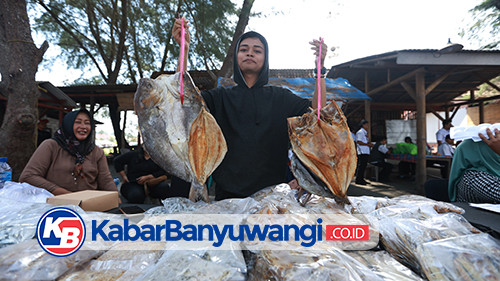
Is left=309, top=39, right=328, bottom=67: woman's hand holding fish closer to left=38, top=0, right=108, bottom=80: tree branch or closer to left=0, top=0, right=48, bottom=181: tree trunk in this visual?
left=0, top=0, right=48, bottom=181: tree trunk

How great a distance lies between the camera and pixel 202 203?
44.1 inches

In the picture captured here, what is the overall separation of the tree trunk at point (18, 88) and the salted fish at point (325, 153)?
459 cm

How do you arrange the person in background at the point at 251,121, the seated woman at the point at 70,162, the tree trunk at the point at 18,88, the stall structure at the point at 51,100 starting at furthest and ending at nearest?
the stall structure at the point at 51,100 → the tree trunk at the point at 18,88 → the seated woman at the point at 70,162 → the person in background at the point at 251,121

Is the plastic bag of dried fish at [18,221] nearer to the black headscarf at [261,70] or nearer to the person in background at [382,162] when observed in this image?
the black headscarf at [261,70]

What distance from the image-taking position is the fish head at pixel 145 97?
3.76ft

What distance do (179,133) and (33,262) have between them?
67 cm

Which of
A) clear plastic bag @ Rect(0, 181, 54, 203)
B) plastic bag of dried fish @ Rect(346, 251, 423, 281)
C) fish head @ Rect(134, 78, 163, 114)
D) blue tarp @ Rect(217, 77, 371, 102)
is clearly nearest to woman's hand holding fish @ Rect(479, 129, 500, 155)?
plastic bag of dried fish @ Rect(346, 251, 423, 281)

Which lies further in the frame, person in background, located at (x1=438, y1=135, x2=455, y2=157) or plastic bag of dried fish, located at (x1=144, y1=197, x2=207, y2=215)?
person in background, located at (x1=438, y1=135, x2=455, y2=157)

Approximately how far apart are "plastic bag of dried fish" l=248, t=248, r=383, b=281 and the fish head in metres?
0.84

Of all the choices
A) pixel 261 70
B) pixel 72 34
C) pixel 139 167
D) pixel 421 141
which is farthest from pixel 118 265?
pixel 72 34

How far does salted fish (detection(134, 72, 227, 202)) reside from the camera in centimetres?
113

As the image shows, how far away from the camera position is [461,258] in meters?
0.74

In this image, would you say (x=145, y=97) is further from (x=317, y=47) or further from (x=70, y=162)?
(x=70, y=162)

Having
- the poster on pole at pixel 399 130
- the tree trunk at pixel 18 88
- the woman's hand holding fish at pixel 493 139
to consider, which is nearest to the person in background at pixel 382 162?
the poster on pole at pixel 399 130
